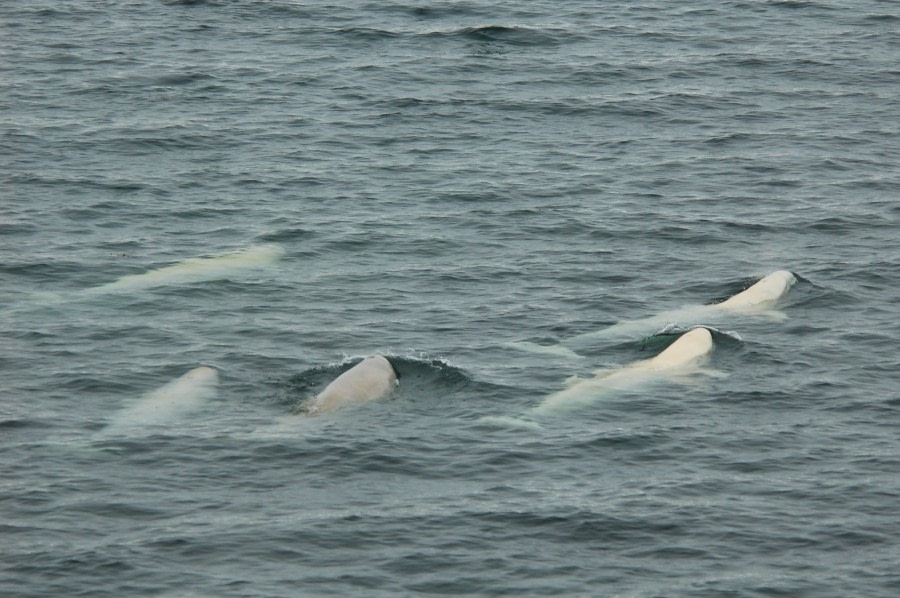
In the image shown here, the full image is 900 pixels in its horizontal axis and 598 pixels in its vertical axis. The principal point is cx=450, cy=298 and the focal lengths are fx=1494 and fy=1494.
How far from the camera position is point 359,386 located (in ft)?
96.6

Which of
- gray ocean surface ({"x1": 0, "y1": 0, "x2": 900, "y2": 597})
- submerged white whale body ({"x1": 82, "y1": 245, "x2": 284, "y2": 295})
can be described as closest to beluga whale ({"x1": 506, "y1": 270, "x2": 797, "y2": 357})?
gray ocean surface ({"x1": 0, "y1": 0, "x2": 900, "y2": 597})

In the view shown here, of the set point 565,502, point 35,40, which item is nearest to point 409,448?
point 565,502

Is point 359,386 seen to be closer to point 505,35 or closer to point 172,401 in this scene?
point 172,401

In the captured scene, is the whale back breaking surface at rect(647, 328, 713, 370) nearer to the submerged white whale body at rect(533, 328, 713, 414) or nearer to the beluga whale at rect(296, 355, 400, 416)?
the submerged white whale body at rect(533, 328, 713, 414)

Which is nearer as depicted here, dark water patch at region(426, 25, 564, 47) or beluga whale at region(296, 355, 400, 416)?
beluga whale at region(296, 355, 400, 416)

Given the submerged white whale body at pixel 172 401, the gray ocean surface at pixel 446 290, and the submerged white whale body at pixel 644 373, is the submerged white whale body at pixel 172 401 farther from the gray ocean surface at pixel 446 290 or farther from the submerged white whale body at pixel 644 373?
the submerged white whale body at pixel 644 373

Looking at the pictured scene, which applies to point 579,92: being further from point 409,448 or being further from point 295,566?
point 295,566

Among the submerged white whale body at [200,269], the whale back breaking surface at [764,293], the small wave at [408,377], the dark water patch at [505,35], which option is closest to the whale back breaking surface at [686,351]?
the whale back breaking surface at [764,293]

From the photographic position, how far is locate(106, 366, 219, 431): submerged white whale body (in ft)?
93.4

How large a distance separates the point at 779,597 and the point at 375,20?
41306mm

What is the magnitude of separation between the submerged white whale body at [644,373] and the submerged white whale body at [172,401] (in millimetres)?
6611

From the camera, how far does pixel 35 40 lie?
56781mm

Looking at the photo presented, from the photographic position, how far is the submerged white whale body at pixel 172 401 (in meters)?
28.5

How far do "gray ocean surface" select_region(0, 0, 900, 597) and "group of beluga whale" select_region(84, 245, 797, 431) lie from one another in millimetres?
315
